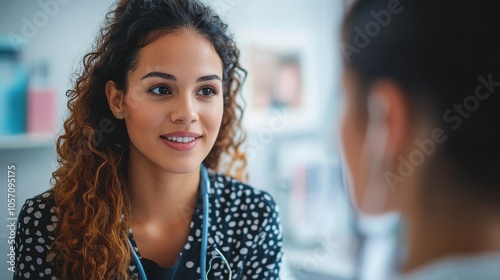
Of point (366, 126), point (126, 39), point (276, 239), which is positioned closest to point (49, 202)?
point (126, 39)

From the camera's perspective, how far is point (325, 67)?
1.89 m

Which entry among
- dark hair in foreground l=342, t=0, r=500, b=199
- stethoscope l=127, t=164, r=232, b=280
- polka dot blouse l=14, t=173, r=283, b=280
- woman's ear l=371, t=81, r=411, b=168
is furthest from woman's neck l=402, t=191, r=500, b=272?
stethoscope l=127, t=164, r=232, b=280

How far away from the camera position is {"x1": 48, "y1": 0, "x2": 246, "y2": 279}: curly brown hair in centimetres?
95

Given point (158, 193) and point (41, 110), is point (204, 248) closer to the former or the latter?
point (158, 193)

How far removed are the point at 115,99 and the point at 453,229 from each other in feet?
3.88

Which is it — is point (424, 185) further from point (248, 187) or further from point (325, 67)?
point (248, 187)

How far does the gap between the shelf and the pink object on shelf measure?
0.06 feet

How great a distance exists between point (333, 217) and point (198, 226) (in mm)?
975

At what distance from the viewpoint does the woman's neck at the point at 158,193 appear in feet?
3.33

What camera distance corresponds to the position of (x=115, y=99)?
0.98 m

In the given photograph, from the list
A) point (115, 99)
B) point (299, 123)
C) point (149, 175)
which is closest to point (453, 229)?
point (299, 123)

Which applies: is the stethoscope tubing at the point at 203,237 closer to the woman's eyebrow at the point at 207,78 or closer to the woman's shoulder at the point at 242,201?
the woman's shoulder at the point at 242,201

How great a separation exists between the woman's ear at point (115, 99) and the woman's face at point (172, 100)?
0.05 feet

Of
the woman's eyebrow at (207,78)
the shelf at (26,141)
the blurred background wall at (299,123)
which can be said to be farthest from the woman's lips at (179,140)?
the blurred background wall at (299,123)
